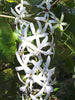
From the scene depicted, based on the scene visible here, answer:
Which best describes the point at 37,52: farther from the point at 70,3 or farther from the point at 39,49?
the point at 70,3

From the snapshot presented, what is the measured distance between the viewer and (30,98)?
55 cm

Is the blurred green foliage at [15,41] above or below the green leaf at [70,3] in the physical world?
below

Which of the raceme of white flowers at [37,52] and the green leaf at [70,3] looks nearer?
the raceme of white flowers at [37,52]

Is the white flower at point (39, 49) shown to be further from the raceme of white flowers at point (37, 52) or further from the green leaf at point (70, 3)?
the green leaf at point (70, 3)

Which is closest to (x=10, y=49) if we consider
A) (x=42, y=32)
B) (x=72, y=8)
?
(x=42, y=32)

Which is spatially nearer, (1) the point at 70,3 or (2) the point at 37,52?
(2) the point at 37,52

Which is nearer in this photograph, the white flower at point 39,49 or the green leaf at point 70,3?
the white flower at point 39,49

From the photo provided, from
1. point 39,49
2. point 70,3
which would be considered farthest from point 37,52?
point 70,3

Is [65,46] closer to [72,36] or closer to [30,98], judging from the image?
[72,36]

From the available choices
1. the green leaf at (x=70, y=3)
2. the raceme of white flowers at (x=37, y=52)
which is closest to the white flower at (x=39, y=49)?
the raceme of white flowers at (x=37, y=52)

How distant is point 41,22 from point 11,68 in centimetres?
17

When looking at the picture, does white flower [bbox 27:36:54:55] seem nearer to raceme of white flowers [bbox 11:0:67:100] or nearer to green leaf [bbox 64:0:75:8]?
raceme of white flowers [bbox 11:0:67:100]

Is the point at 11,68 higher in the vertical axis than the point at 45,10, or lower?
lower

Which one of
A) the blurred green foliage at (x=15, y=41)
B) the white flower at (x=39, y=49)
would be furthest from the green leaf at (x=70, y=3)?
the white flower at (x=39, y=49)
